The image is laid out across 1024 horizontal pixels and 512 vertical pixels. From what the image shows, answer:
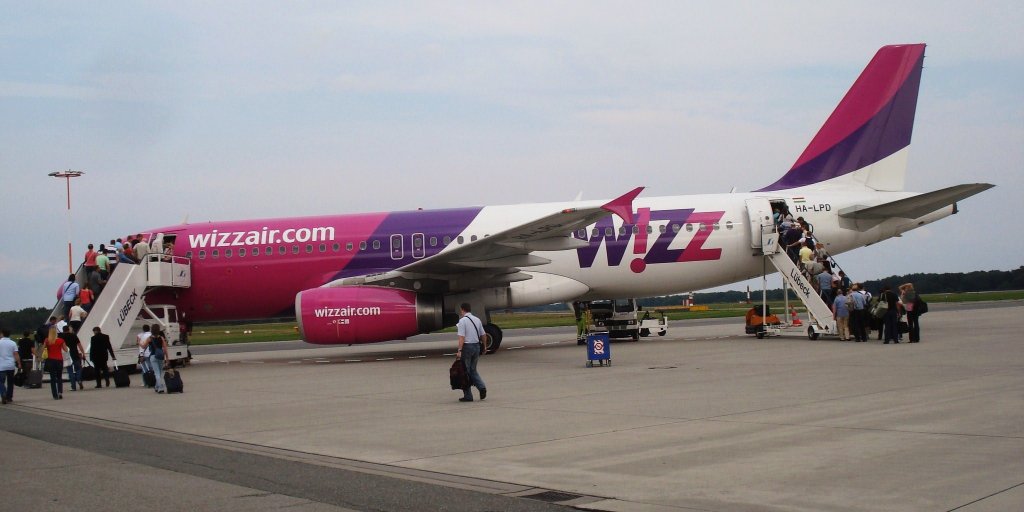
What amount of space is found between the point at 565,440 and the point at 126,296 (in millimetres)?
15817

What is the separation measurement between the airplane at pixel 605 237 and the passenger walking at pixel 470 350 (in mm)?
8334

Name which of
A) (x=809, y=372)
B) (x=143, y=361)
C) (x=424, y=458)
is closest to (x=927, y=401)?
(x=809, y=372)

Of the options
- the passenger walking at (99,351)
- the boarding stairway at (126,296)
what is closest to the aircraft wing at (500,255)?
the boarding stairway at (126,296)

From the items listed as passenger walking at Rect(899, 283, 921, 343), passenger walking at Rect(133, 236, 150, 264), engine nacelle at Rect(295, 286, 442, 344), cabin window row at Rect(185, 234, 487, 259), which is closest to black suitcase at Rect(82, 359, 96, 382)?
passenger walking at Rect(133, 236, 150, 264)

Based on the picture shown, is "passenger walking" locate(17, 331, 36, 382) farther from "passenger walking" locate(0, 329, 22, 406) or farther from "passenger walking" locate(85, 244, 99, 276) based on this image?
"passenger walking" locate(0, 329, 22, 406)

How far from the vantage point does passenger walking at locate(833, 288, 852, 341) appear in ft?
70.8

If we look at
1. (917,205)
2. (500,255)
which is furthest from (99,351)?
(917,205)

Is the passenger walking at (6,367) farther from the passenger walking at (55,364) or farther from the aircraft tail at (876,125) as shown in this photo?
the aircraft tail at (876,125)

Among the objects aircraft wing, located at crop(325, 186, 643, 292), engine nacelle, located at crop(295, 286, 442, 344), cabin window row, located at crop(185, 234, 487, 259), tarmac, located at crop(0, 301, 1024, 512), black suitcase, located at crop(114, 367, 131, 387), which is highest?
cabin window row, located at crop(185, 234, 487, 259)

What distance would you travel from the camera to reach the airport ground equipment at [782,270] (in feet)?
75.1

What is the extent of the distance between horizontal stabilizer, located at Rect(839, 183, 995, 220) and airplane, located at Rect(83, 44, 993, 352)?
1.9 inches

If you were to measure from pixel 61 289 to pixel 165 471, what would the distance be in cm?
1617

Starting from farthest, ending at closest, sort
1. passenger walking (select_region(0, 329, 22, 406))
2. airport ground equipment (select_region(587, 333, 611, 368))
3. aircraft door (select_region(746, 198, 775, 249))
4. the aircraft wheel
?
aircraft door (select_region(746, 198, 775, 249)) → the aircraft wheel → airport ground equipment (select_region(587, 333, 611, 368)) → passenger walking (select_region(0, 329, 22, 406))

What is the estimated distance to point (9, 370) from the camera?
1633 centimetres
